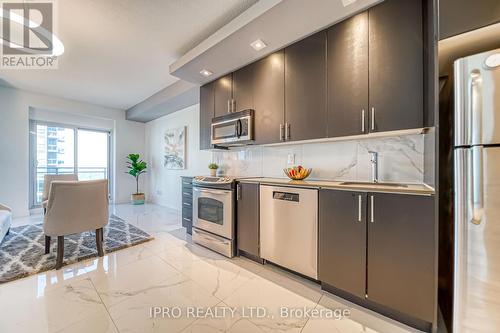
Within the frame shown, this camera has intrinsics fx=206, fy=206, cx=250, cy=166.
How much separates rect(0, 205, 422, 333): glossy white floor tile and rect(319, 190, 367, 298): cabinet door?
206mm

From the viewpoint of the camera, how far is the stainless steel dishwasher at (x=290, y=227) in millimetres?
1810

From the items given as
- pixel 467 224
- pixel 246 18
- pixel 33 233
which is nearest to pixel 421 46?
pixel 467 224

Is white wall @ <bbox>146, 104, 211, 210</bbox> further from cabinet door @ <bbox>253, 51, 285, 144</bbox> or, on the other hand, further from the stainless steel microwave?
cabinet door @ <bbox>253, 51, 285, 144</bbox>

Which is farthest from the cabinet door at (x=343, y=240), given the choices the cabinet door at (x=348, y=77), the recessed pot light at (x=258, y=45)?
the recessed pot light at (x=258, y=45)

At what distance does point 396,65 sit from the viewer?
1548 millimetres

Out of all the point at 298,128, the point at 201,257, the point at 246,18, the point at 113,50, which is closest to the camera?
the point at 246,18

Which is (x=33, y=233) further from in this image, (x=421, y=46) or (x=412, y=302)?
(x=421, y=46)

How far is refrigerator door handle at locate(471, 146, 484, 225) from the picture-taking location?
42.0 inches

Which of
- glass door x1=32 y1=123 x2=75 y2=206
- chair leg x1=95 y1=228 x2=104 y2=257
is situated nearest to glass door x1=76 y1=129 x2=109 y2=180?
glass door x1=32 y1=123 x2=75 y2=206

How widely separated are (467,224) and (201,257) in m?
2.36

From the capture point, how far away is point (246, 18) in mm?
1902

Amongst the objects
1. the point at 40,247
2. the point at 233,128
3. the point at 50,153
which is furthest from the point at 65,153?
the point at 233,128

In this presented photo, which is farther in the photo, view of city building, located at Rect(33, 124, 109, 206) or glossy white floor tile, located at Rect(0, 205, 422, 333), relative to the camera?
view of city building, located at Rect(33, 124, 109, 206)

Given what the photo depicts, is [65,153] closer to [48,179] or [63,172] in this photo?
[63,172]
